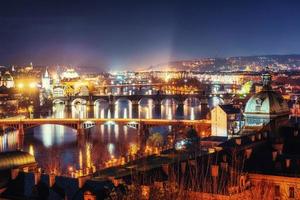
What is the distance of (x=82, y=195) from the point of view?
61.9 feet

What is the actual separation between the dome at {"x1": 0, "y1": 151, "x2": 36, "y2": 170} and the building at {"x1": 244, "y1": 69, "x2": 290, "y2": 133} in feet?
41.2

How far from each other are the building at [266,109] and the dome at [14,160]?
1257 cm

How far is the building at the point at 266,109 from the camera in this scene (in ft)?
105

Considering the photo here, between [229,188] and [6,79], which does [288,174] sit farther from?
[6,79]

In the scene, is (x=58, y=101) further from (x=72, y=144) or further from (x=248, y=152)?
(x=248, y=152)

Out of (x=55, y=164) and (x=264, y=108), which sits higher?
(x=264, y=108)

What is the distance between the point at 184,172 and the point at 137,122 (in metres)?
40.9

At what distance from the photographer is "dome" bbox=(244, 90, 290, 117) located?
32.2m

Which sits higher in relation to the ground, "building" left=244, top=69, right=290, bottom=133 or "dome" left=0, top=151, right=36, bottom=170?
"building" left=244, top=69, right=290, bottom=133

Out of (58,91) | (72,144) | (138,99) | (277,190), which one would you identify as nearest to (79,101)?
(138,99)

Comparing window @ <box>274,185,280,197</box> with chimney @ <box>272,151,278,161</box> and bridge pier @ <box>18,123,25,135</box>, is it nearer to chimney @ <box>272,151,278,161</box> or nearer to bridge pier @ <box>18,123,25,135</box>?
chimney @ <box>272,151,278,161</box>

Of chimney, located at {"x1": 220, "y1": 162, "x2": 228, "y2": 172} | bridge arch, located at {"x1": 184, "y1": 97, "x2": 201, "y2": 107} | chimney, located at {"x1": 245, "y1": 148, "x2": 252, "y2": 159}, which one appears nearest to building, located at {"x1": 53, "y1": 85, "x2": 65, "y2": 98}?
bridge arch, located at {"x1": 184, "y1": 97, "x2": 201, "y2": 107}

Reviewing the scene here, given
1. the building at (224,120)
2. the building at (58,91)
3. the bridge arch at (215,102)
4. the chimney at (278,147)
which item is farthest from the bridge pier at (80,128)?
the building at (58,91)

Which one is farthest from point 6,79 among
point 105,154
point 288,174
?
point 288,174
